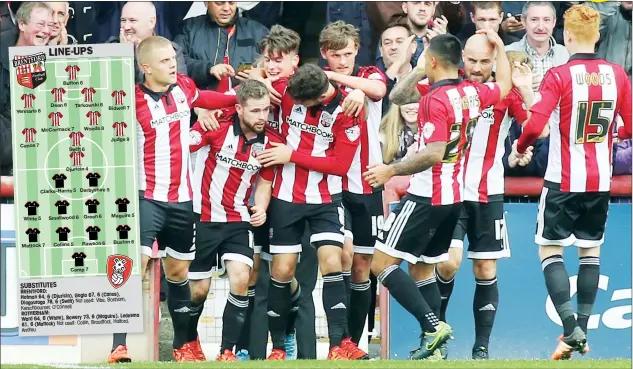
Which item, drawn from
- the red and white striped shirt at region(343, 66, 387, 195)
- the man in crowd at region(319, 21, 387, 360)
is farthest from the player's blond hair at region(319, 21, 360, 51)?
the red and white striped shirt at region(343, 66, 387, 195)

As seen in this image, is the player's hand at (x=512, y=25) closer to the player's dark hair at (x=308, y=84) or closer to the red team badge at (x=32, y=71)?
the player's dark hair at (x=308, y=84)

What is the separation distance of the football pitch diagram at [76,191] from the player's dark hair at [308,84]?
49.0 inches

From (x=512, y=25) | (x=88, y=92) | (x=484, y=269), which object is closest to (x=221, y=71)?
(x=88, y=92)

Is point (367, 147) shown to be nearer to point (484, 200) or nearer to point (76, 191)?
point (484, 200)

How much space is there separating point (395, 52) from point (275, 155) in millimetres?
1238

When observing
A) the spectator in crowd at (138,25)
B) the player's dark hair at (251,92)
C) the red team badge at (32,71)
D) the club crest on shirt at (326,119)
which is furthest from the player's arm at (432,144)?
the red team badge at (32,71)

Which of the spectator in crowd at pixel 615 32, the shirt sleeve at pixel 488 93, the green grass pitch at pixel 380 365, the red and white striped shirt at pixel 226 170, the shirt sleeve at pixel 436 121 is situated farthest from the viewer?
the spectator in crowd at pixel 615 32

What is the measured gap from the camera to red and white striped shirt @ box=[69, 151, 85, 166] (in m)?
8.39

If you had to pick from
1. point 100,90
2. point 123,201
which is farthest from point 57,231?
point 100,90

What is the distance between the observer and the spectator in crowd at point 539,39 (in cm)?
847

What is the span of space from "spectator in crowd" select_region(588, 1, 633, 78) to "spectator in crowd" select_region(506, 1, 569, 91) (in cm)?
34

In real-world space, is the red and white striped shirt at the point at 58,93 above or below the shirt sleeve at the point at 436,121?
above

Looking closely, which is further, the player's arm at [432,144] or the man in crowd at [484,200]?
the man in crowd at [484,200]

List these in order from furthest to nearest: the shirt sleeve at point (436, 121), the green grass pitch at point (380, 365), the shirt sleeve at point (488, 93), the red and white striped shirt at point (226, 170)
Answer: the red and white striped shirt at point (226, 170)
the shirt sleeve at point (488, 93)
the shirt sleeve at point (436, 121)
the green grass pitch at point (380, 365)
